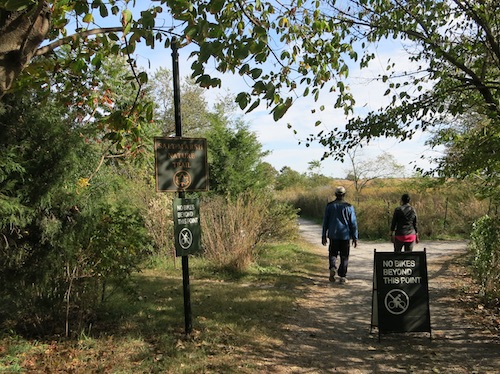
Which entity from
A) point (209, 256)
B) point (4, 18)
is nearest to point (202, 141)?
point (4, 18)

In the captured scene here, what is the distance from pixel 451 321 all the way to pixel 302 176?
4748 centimetres

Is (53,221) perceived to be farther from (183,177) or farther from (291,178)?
(291,178)

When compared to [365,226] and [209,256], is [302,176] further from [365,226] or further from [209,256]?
[209,256]

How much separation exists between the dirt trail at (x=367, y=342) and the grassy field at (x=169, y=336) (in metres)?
0.30

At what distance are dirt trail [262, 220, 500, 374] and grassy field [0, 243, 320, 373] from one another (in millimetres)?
305

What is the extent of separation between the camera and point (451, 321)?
6.12 meters

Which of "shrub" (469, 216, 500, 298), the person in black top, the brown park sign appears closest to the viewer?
the brown park sign

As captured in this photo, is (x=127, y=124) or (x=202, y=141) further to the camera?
(x=202, y=141)

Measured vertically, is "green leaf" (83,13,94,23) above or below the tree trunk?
above

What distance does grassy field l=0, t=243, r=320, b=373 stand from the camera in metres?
4.30

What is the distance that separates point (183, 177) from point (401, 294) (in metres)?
3.26

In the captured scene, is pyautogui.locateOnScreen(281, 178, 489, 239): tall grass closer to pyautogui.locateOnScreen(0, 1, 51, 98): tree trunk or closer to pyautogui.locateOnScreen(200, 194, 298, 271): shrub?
pyautogui.locateOnScreen(200, 194, 298, 271): shrub

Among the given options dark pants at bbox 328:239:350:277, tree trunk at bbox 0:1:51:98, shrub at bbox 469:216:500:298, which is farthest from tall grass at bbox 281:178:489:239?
tree trunk at bbox 0:1:51:98

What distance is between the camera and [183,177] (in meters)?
5.07
